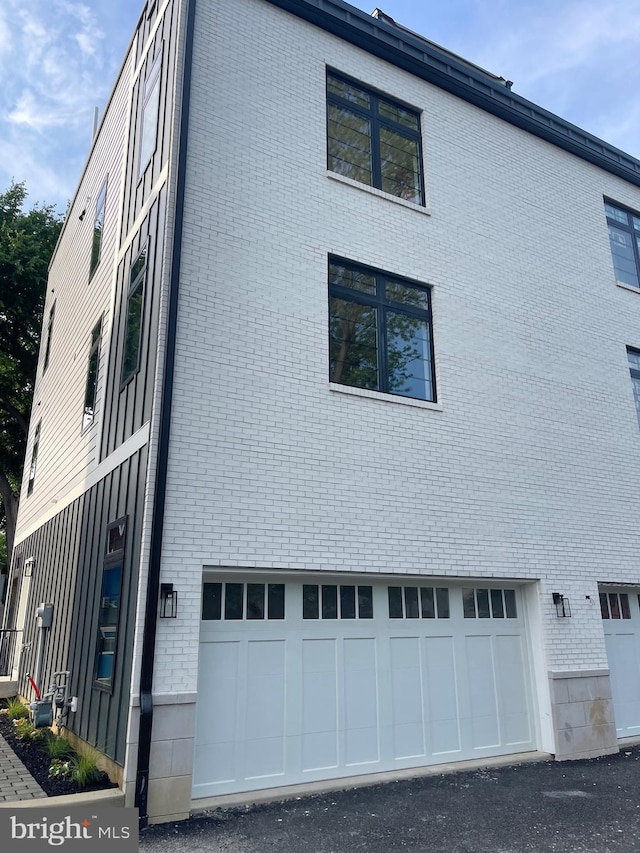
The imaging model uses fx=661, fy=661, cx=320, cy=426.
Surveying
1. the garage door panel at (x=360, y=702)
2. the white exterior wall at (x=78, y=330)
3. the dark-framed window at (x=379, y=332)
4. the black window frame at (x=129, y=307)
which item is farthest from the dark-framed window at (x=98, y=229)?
the garage door panel at (x=360, y=702)

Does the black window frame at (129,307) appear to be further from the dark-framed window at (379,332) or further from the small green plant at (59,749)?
the small green plant at (59,749)

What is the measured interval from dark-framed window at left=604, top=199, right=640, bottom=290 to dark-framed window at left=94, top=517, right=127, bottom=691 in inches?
349

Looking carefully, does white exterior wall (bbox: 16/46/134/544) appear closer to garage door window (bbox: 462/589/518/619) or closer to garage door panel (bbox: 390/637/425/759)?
garage door panel (bbox: 390/637/425/759)

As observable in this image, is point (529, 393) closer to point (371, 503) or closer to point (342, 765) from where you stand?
point (371, 503)

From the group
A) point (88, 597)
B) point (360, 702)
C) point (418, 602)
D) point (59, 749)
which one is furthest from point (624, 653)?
point (59, 749)

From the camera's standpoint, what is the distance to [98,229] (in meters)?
10.9

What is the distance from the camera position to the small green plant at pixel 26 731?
8023mm

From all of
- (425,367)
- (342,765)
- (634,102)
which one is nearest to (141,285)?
(425,367)

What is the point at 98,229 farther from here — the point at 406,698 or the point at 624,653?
the point at 624,653

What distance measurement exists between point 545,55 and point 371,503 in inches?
278

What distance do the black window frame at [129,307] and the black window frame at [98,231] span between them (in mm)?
2740

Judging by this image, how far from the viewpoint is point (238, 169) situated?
734 centimetres

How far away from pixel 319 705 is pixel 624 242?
30.6 feet

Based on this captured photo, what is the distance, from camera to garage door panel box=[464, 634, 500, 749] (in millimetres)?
7348
